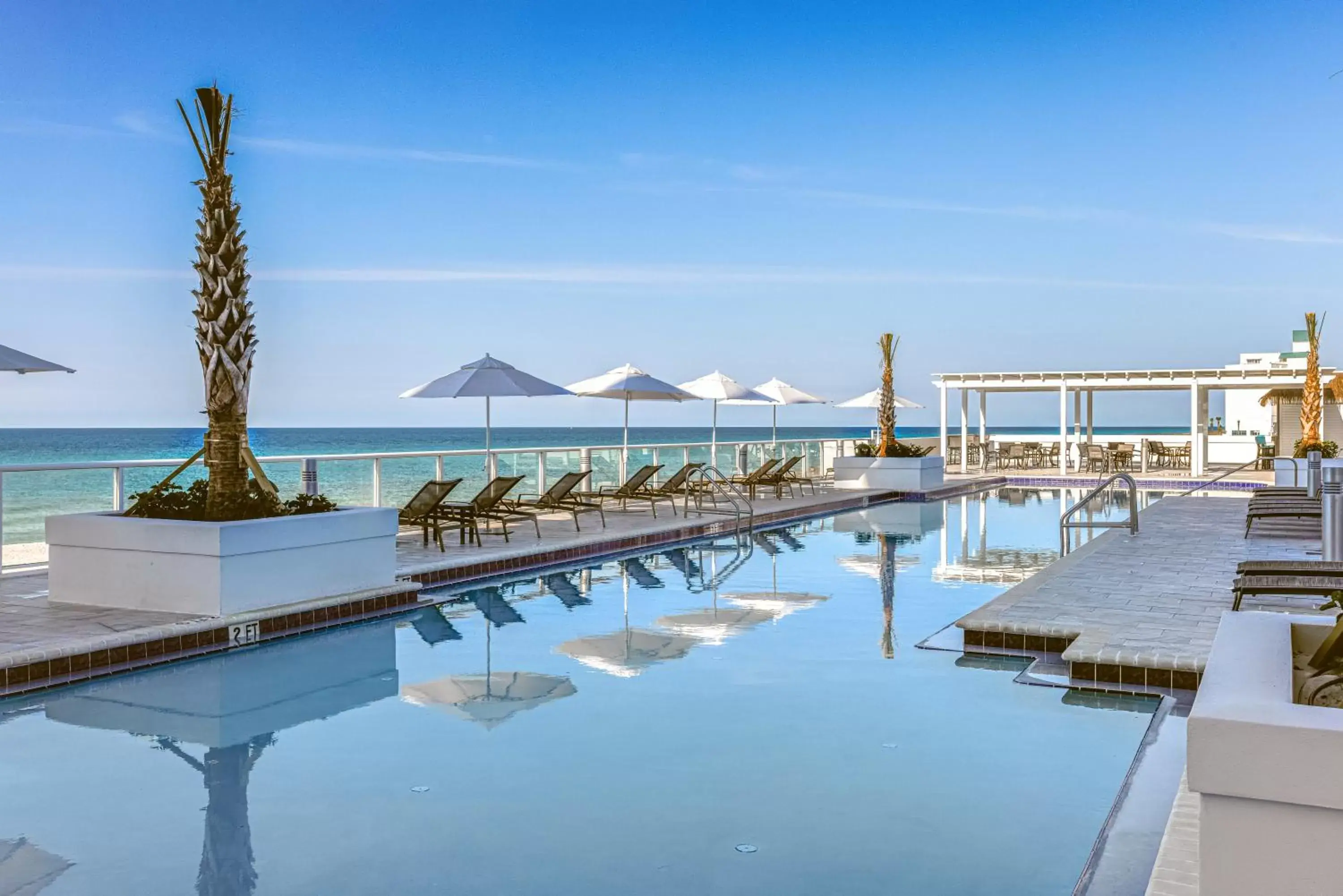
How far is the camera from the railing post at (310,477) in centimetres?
915

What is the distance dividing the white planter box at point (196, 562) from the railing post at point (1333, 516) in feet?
21.2

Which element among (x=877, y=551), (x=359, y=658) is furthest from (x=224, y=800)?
(x=877, y=551)

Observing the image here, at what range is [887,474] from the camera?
58.3ft

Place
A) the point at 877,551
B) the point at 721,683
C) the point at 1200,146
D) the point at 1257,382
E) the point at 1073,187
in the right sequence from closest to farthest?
the point at 721,683 < the point at 877,551 < the point at 1257,382 < the point at 1200,146 < the point at 1073,187

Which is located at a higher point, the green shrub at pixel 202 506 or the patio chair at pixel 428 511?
the green shrub at pixel 202 506

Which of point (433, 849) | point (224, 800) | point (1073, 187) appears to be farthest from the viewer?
point (1073, 187)

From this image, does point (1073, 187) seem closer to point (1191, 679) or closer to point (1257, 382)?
point (1257, 382)

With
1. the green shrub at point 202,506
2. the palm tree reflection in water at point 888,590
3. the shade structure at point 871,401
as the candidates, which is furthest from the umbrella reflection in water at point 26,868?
the shade structure at point 871,401

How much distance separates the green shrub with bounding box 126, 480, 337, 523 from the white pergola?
15871mm

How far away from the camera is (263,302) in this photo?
42.6m

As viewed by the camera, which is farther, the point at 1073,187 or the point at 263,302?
the point at 263,302

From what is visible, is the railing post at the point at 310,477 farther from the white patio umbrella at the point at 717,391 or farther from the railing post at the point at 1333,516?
the white patio umbrella at the point at 717,391

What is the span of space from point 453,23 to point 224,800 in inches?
832

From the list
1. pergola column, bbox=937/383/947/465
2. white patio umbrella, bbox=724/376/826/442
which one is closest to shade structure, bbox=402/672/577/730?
white patio umbrella, bbox=724/376/826/442
